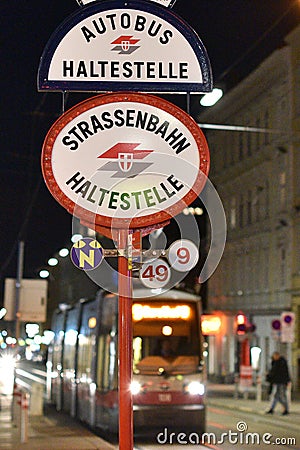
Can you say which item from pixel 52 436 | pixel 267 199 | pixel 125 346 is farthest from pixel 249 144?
pixel 125 346

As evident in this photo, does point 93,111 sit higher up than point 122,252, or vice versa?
point 93,111

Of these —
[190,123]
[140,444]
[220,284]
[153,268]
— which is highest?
[220,284]

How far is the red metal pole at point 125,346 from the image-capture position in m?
4.29

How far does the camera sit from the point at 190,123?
4.47m

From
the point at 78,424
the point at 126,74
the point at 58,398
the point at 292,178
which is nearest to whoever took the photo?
the point at 126,74

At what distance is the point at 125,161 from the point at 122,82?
0.47 m

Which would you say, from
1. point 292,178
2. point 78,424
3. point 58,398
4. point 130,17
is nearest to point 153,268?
point 130,17

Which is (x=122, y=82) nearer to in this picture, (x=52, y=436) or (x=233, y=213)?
(x=52, y=436)

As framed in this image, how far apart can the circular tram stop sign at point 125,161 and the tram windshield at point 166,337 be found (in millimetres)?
16833

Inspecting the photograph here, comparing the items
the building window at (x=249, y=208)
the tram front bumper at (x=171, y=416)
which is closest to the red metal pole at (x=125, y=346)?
the tram front bumper at (x=171, y=416)

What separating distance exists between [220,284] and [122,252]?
2286 inches

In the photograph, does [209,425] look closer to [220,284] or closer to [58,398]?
[58,398]

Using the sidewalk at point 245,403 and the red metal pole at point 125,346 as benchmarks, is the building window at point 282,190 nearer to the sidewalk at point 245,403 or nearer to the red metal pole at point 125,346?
the sidewalk at point 245,403

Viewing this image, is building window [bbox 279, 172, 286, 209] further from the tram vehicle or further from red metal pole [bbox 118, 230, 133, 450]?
red metal pole [bbox 118, 230, 133, 450]
